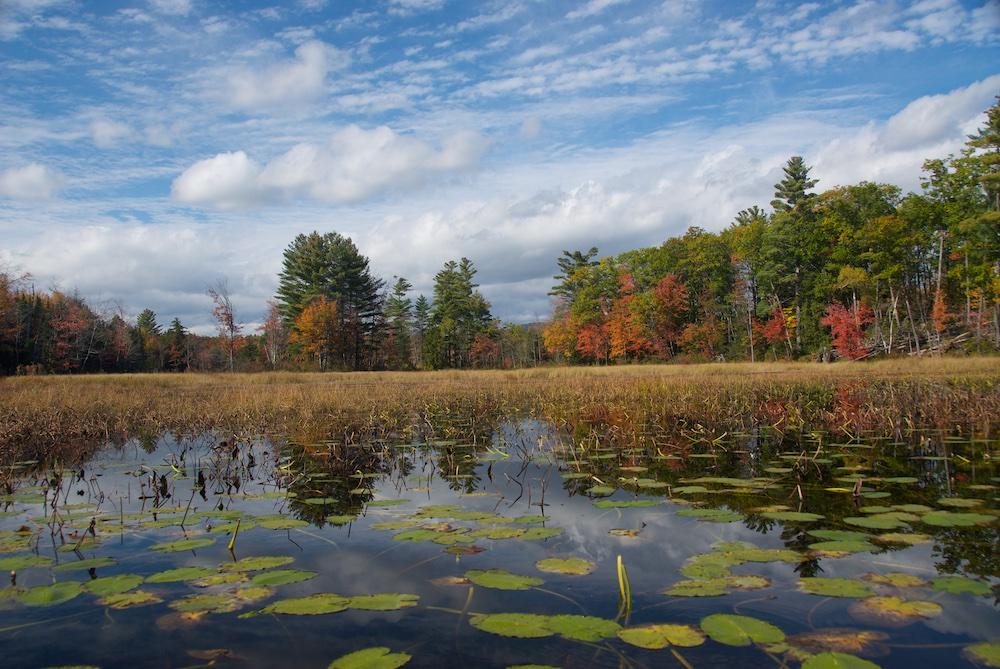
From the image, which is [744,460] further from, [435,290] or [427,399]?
[435,290]

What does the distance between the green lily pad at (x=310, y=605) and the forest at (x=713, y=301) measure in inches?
1443

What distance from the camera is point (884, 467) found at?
22.2ft

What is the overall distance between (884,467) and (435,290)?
61.9 metres

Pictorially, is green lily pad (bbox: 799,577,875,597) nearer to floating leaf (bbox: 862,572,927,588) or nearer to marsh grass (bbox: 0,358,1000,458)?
floating leaf (bbox: 862,572,927,588)

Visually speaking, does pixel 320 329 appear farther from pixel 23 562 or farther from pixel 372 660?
pixel 372 660

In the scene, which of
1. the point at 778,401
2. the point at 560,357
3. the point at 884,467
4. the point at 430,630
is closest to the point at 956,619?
the point at 430,630

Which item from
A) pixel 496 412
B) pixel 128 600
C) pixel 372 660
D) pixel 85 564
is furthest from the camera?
pixel 496 412

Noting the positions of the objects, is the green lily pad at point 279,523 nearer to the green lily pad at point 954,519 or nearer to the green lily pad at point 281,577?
the green lily pad at point 281,577

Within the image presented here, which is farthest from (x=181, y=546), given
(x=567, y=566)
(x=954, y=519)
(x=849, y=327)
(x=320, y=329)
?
(x=320, y=329)

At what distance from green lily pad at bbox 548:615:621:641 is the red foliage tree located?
4258 cm

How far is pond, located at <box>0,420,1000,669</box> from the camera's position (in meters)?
2.79

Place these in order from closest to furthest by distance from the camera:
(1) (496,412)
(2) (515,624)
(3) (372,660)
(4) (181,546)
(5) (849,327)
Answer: (3) (372,660) → (2) (515,624) → (4) (181,546) → (1) (496,412) → (5) (849,327)

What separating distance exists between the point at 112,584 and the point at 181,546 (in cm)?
74

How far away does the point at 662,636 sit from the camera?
2.77m
